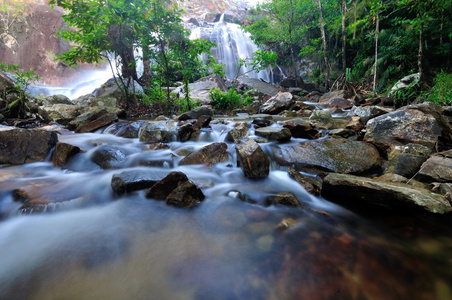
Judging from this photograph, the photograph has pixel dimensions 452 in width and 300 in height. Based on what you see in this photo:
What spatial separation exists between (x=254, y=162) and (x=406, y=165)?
2126mm

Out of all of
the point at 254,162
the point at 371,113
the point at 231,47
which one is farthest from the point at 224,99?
the point at 231,47

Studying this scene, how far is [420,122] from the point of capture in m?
3.78

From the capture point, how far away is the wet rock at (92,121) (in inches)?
236

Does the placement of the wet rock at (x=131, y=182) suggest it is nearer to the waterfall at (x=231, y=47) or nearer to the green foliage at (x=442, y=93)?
the green foliage at (x=442, y=93)

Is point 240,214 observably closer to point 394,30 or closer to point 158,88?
point 158,88

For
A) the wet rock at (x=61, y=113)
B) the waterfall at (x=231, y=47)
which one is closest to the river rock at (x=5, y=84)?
the wet rock at (x=61, y=113)

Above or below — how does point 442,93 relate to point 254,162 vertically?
above

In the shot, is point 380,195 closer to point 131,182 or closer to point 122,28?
point 131,182

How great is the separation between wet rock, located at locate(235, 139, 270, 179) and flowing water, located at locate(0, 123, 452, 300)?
0.35 meters

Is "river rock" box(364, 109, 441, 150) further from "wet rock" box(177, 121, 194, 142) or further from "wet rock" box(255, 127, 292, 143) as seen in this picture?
"wet rock" box(177, 121, 194, 142)

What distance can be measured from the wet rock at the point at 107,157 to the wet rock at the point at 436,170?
455cm

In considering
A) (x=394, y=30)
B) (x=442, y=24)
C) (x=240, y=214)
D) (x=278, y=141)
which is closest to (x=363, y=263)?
(x=240, y=214)

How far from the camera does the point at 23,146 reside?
3.76m

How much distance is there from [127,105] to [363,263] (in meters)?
9.10
